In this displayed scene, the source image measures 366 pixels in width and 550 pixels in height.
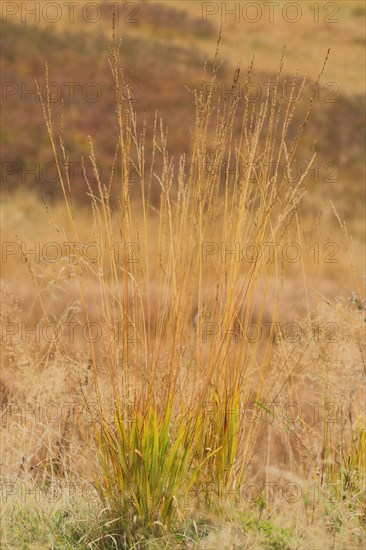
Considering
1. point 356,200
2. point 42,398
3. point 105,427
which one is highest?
point 105,427

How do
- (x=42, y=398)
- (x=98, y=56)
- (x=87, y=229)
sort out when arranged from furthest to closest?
(x=98, y=56), (x=87, y=229), (x=42, y=398)

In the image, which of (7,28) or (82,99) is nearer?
(82,99)

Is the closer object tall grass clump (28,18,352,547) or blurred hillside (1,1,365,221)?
tall grass clump (28,18,352,547)

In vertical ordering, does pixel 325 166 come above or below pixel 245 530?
below

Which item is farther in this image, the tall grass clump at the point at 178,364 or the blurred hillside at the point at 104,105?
the blurred hillside at the point at 104,105

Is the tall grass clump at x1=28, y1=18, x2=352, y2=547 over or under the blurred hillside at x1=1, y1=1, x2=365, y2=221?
over

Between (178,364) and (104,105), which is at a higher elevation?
(178,364)

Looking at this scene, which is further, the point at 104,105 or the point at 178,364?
the point at 104,105

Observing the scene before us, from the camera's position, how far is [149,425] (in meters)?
2.71

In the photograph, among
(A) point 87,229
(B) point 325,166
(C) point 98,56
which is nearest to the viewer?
(A) point 87,229

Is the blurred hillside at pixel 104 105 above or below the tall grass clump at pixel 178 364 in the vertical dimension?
below

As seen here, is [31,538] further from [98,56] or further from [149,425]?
[98,56]

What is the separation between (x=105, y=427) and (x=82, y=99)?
45.2 feet

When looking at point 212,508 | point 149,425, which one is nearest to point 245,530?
point 212,508
